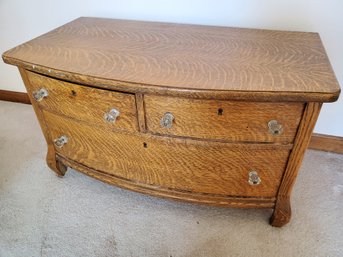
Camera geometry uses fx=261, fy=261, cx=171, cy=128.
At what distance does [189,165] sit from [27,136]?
3.94ft

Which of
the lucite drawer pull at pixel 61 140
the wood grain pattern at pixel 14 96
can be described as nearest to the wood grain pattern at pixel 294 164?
the lucite drawer pull at pixel 61 140

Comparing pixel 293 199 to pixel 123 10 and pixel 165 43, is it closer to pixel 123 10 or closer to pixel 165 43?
pixel 165 43

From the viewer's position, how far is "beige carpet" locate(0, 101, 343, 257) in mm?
1049

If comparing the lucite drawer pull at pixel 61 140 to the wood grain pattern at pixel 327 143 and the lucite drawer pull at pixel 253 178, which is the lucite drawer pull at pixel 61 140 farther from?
the wood grain pattern at pixel 327 143

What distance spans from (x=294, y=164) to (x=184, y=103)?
17.1 inches

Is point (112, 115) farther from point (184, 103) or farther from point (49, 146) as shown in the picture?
point (49, 146)

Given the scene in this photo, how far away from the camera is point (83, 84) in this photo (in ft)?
2.89

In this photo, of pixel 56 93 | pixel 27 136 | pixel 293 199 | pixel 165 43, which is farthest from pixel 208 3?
pixel 27 136

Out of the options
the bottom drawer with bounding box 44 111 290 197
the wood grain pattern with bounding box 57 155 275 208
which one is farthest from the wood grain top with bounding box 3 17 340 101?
the wood grain pattern with bounding box 57 155 275 208

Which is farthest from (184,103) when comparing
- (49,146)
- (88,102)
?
(49,146)

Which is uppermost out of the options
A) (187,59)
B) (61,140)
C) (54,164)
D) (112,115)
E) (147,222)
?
(187,59)

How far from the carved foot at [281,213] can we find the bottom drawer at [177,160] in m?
0.06

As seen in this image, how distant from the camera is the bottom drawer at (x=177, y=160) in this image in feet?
2.93

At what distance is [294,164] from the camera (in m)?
0.89
